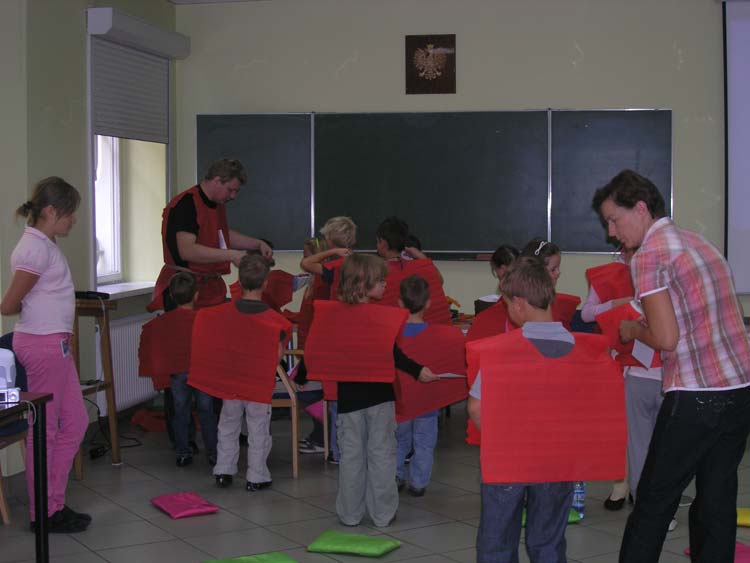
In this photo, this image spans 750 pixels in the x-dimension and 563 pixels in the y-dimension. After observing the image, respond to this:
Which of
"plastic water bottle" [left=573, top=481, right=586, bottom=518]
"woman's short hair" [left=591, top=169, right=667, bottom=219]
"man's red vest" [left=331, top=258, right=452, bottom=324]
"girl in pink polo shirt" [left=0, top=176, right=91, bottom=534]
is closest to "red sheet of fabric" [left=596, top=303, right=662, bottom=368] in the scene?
"woman's short hair" [left=591, top=169, right=667, bottom=219]

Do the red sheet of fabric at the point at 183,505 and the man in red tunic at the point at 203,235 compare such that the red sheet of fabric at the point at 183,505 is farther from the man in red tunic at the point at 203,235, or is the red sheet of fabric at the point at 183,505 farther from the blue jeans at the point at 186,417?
the man in red tunic at the point at 203,235

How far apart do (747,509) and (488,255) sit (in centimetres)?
315

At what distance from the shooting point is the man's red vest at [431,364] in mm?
4770

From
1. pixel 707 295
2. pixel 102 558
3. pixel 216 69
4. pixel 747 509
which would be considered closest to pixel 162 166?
pixel 216 69

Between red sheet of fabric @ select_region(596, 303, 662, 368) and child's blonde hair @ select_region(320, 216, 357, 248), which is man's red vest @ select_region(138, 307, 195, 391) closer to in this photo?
child's blonde hair @ select_region(320, 216, 357, 248)

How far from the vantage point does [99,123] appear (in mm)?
6434

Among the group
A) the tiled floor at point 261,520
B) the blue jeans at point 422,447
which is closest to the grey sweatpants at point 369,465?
the tiled floor at point 261,520

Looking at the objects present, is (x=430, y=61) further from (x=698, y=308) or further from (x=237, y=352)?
(x=698, y=308)

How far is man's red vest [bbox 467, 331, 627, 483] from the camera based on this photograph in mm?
2996

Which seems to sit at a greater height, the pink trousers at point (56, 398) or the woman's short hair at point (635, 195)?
the woman's short hair at point (635, 195)

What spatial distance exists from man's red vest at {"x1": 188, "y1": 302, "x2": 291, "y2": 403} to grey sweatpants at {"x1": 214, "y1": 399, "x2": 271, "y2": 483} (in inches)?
6.0

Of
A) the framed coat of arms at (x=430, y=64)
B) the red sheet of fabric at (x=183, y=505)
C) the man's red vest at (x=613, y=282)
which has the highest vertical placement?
the framed coat of arms at (x=430, y=64)

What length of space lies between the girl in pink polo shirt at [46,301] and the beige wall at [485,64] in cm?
352

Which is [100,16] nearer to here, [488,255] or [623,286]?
[488,255]
